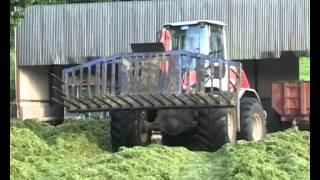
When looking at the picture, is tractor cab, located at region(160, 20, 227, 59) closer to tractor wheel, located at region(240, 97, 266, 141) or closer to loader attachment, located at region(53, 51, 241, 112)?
tractor wheel, located at region(240, 97, 266, 141)

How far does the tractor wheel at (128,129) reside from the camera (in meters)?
10.8

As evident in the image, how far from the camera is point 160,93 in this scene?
10047 millimetres

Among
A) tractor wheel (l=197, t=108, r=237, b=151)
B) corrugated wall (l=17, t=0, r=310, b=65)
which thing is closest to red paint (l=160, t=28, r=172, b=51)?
tractor wheel (l=197, t=108, r=237, b=151)

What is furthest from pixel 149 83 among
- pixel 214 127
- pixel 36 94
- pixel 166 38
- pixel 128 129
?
pixel 36 94

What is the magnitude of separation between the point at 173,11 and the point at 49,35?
17.6 ft

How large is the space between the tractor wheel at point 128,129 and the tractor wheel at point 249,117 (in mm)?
2002

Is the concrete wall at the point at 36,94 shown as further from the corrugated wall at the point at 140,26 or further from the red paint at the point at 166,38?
the red paint at the point at 166,38

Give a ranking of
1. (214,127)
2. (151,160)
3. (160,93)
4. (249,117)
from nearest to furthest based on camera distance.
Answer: (151,160)
(160,93)
(214,127)
(249,117)

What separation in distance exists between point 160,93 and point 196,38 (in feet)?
7.68

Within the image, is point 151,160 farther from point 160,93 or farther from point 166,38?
point 166,38

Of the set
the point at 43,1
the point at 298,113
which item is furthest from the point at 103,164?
the point at 43,1

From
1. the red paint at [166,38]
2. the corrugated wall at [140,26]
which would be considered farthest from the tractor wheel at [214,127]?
the corrugated wall at [140,26]

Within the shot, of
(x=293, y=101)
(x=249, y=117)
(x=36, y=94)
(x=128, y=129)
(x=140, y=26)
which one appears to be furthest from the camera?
(x=36, y=94)
